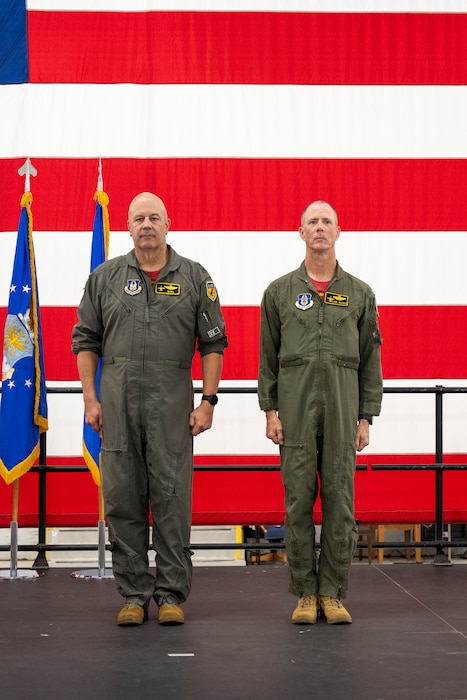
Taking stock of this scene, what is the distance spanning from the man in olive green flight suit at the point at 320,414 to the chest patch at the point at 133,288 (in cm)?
42

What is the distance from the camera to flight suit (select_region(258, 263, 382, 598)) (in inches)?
116

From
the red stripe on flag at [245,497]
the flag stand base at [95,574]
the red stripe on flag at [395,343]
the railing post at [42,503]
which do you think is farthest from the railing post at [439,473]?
the railing post at [42,503]

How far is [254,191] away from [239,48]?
24.7 inches

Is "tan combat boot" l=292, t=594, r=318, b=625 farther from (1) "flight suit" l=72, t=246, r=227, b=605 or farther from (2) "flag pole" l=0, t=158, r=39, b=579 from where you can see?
(2) "flag pole" l=0, t=158, r=39, b=579

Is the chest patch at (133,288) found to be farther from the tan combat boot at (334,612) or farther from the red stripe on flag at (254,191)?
the red stripe on flag at (254,191)

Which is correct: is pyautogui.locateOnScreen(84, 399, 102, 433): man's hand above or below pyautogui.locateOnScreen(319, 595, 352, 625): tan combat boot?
above

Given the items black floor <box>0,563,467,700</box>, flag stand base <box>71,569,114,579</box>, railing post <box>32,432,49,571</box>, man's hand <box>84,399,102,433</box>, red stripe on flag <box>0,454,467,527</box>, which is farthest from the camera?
red stripe on flag <box>0,454,467,527</box>

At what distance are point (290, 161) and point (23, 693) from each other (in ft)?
8.97

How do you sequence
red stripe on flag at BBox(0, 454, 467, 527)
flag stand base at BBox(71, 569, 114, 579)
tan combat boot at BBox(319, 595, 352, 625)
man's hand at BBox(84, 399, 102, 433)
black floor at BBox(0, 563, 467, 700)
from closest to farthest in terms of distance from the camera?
black floor at BBox(0, 563, 467, 700)
tan combat boot at BBox(319, 595, 352, 625)
man's hand at BBox(84, 399, 102, 433)
flag stand base at BBox(71, 569, 114, 579)
red stripe on flag at BBox(0, 454, 467, 527)

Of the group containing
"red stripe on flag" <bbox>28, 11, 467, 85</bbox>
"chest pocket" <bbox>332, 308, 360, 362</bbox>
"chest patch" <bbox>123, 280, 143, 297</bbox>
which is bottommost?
"chest pocket" <bbox>332, 308, 360, 362</bbox>

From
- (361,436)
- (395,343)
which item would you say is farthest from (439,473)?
(361,436)

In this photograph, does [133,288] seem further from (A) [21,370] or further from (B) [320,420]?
(A) [21,370]

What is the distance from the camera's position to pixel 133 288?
9.77 ft

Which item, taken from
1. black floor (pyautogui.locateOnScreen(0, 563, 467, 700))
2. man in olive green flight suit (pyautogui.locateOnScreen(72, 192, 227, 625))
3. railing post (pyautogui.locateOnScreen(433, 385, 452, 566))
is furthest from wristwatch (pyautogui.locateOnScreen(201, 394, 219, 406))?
railing post (pyautogui.locateOnScreen(433, 385, 452, 566))
